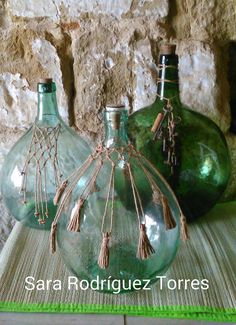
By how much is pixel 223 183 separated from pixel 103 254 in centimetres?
35

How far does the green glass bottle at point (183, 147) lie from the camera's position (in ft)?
2.54

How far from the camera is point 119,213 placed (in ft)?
2.05

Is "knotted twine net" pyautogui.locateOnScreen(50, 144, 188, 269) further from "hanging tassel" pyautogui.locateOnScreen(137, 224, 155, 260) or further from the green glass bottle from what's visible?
the green glass bottle

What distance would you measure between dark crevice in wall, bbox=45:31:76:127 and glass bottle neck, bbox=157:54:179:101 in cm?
21

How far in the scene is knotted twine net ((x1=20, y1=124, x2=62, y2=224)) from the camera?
79 cm

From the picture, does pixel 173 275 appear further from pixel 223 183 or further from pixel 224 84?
pixel 224 84

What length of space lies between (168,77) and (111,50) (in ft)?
0.58

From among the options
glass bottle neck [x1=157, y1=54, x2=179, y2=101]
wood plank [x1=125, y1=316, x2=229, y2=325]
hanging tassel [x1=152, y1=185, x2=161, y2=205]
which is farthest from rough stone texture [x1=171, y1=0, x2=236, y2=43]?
wood plank [x1=125, y1=316, x2=229, y2=325]

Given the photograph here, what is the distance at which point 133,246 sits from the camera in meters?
0.63

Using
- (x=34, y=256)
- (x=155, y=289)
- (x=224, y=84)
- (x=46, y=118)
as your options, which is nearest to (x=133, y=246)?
(x=155, y=289)

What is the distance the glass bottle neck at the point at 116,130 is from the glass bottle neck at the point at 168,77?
0.18 meters

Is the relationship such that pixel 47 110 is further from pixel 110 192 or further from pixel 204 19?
pixel 204 19

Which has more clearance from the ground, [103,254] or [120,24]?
[120,24]

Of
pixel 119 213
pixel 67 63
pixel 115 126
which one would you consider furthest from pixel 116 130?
pixel 67 63
